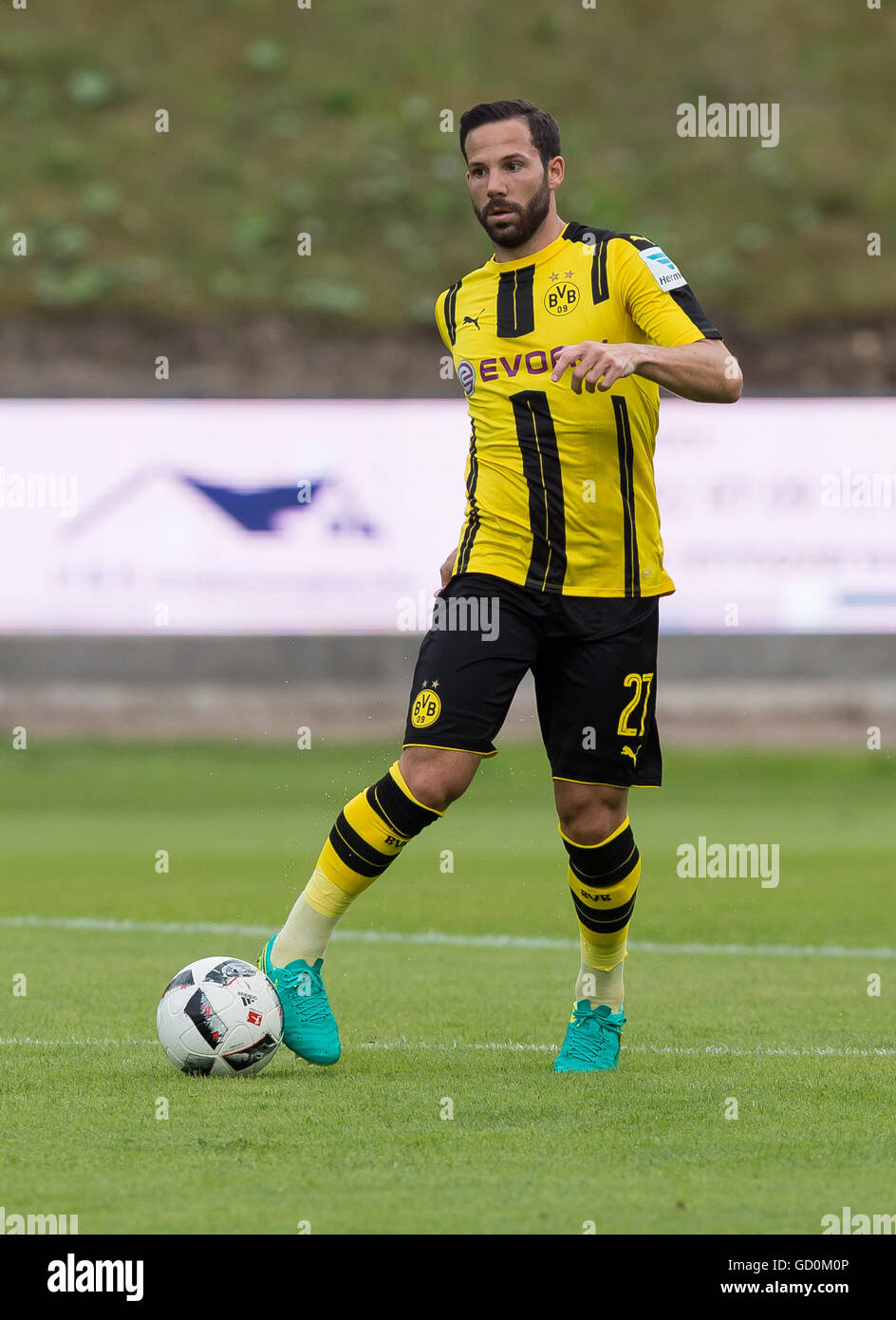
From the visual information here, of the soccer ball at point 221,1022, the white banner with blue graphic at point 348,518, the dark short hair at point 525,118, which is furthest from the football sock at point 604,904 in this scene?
the white banner with blue graphic at point 348,518

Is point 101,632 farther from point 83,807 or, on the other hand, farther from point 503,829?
point 503,829

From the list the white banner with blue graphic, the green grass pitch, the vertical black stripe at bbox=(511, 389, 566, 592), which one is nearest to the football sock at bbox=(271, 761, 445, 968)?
the green grass pitch

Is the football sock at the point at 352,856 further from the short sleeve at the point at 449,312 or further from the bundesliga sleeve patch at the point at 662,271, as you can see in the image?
the bundesliga sleeve patch at the point at 662,271

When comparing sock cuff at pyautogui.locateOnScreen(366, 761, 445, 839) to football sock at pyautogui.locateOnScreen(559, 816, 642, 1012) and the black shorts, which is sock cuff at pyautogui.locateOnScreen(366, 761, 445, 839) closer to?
the black shorts

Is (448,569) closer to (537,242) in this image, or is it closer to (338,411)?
(537,242)

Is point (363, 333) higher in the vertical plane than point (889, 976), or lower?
higher

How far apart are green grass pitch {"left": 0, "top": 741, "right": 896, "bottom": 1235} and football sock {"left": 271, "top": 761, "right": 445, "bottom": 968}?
377mm

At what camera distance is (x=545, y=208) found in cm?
562

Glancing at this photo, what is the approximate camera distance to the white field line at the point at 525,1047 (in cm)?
587

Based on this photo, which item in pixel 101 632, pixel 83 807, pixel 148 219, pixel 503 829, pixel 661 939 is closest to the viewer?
pixel 661 939

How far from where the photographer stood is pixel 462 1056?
5.81m

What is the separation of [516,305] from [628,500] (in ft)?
2.12

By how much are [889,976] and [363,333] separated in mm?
17102
